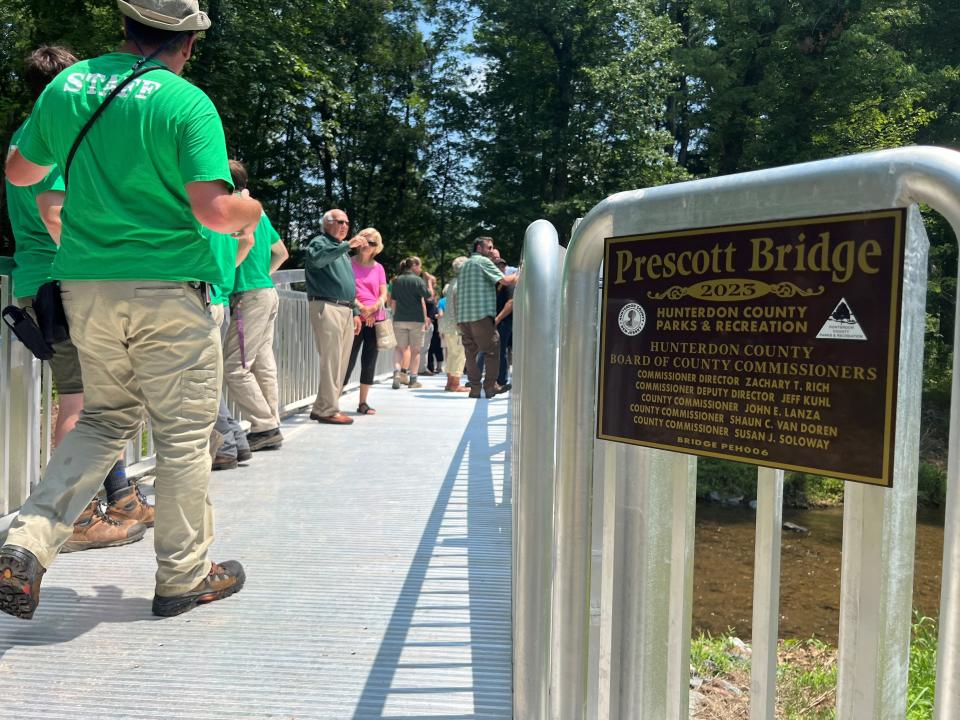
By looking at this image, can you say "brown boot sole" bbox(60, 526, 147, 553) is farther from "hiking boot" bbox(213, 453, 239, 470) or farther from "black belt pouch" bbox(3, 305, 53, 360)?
"hiking boot" bbox(213, 453, 239, 470)

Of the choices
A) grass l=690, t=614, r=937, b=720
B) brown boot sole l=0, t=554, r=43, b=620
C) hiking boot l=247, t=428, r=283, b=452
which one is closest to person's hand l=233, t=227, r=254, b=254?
brown boot sole l=0, t=554, r=43, b=620

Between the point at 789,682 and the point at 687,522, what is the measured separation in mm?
3186

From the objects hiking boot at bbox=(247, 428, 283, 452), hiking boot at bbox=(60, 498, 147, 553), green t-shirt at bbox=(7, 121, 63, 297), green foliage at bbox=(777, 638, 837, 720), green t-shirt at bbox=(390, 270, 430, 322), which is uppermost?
green t-shirt at bbox=(390, 270, 430, 322)

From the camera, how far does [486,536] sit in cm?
397

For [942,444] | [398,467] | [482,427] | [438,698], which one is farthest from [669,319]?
[942,444]

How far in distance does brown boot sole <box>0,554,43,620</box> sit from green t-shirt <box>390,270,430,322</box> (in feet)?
27.6

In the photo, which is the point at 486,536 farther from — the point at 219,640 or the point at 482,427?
the point at 482,427

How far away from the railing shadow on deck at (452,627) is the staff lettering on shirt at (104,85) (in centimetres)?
189

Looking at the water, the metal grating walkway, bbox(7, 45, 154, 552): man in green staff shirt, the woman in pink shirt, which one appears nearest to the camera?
the metal grating walkway

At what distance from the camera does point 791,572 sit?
9711 mm

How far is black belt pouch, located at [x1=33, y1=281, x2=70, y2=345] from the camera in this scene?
2.84 m

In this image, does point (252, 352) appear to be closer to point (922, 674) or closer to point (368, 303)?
point (368, 303)

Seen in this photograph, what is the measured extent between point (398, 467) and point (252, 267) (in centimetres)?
158

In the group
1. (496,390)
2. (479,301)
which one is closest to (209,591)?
(479,301)
